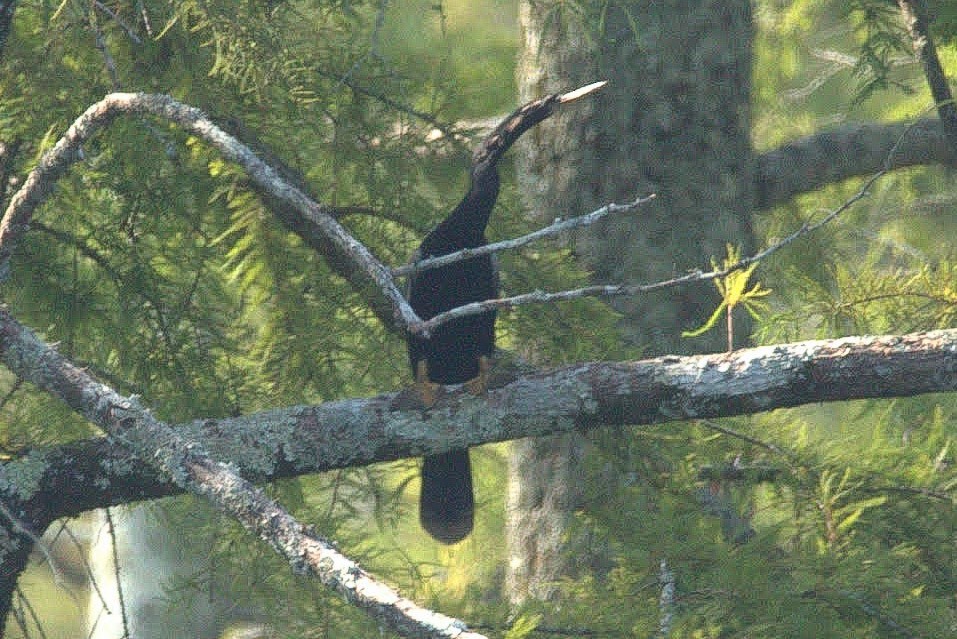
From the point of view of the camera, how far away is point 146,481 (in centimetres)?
279

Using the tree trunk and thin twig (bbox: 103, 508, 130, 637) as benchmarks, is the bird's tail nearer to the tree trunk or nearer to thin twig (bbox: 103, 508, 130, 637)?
the tree trunk

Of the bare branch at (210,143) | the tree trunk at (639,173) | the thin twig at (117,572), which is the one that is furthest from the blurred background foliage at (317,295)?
the tree trunk at (639,173)

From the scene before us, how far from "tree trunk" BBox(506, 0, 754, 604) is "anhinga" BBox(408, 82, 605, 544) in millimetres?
680

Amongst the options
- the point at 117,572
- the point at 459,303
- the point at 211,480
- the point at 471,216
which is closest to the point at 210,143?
the point at 211,480

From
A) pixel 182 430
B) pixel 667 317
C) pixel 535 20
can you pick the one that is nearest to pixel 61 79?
pixel 182 430

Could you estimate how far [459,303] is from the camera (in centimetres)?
385

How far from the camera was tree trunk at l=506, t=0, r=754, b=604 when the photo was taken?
4.41 m

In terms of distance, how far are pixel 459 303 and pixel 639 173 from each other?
908mm

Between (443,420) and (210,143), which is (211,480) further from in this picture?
(443,420)

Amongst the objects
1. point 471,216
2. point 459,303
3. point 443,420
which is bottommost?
point 443,420

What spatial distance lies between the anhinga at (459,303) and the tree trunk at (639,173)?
68 centimetres

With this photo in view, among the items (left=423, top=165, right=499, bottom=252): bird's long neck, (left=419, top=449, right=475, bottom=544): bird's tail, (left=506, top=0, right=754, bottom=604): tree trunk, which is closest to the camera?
(left=423, top=165, right=499, bottom=252): bird's long neck

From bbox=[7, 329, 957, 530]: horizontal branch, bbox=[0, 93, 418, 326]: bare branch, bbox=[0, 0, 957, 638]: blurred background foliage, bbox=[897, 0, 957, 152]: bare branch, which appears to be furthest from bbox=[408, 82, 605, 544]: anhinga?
bbox=[0, 93, 418, 326]: bare branch

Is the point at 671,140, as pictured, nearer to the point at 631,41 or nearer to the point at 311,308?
the point at 631,41
